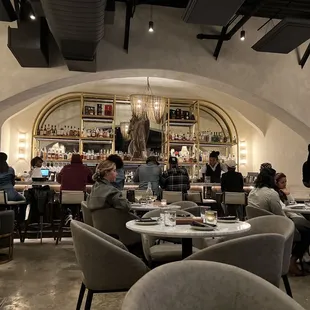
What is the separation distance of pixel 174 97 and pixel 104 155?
273 cm

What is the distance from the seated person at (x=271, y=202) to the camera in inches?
164

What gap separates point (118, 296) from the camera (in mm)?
3379

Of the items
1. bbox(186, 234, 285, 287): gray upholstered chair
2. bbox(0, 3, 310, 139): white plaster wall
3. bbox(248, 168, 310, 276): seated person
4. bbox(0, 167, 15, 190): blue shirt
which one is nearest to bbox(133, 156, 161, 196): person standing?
bbox(0, 3, 310, 139): white plaster wall

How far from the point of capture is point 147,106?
868cm

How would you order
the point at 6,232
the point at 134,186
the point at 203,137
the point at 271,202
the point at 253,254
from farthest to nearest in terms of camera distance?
the point at 203,137, the point at 134,186, the point at 6,232, the point at 271,202, the point at 253,254

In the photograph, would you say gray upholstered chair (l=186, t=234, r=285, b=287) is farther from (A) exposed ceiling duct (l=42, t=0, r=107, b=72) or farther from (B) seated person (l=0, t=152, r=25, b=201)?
(B) seated person (l=0, t=152, r=25, b=201)

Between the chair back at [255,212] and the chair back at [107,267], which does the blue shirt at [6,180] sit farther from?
the chair back at [107,267]

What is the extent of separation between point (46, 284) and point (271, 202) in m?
2.61

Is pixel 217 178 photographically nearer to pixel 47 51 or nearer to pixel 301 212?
pixel 301 212

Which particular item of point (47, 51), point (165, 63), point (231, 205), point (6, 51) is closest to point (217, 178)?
point (231, 205)

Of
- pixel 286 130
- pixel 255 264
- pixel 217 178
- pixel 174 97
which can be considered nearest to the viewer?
pixel 255 264

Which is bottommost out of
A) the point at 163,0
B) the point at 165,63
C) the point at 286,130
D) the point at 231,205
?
the point at 231,205

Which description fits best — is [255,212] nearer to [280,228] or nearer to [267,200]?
[267,200]

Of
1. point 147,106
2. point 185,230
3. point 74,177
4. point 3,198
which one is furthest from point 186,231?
point 147,106
